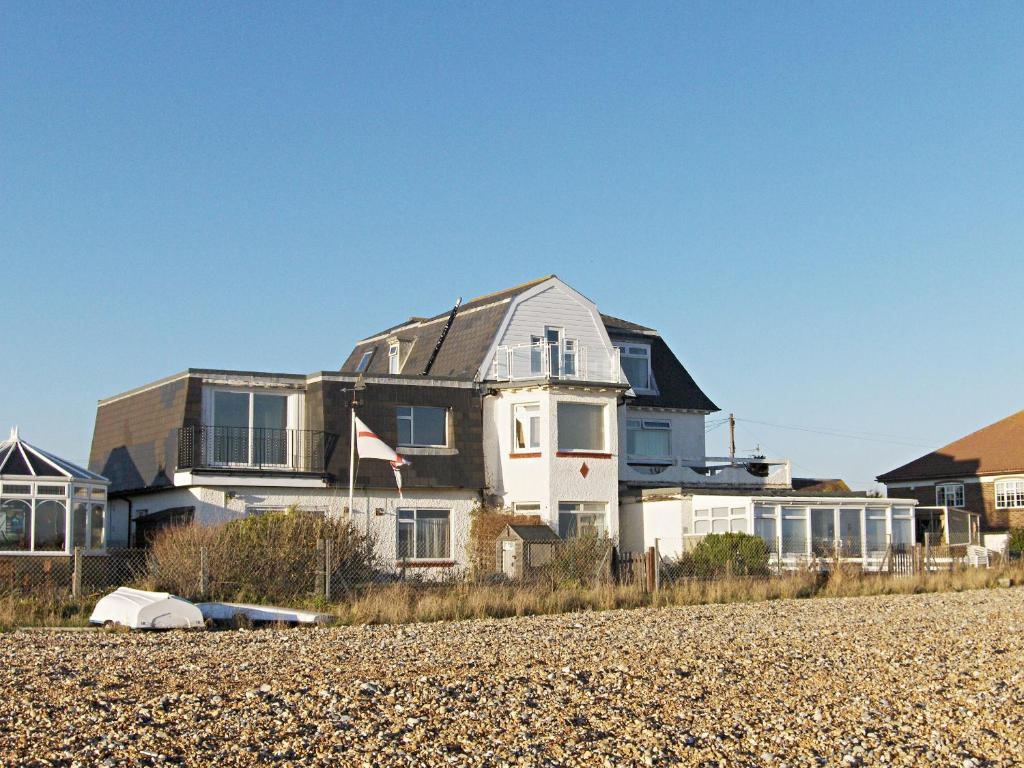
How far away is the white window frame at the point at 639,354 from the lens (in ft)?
130

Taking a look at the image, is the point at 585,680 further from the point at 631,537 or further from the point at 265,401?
the point at 631,537

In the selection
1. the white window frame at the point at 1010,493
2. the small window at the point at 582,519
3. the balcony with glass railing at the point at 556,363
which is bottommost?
the small window at the point at 582,519

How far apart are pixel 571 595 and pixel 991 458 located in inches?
1223

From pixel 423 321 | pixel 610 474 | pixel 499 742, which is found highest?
pixel 423 321

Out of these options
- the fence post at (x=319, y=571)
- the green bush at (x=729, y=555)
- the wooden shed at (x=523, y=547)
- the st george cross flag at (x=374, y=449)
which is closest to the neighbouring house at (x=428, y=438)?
the wooden shed at (x=523, y=547)

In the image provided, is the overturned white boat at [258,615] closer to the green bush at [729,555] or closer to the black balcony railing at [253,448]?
the black balcony railing at [253,448]

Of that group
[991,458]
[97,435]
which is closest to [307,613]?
[97,435]

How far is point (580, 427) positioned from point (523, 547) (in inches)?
245

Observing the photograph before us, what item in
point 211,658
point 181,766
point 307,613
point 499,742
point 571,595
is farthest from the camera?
point 571,595

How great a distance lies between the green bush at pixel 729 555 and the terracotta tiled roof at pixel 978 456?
21.1 metres

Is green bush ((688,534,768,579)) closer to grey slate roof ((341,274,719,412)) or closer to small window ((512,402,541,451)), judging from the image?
small window ((512,402,541,451))

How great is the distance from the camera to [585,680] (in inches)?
535

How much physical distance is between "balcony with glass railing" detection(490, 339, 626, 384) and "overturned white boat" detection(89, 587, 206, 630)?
1530 cm

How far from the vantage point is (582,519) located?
33.3 m
